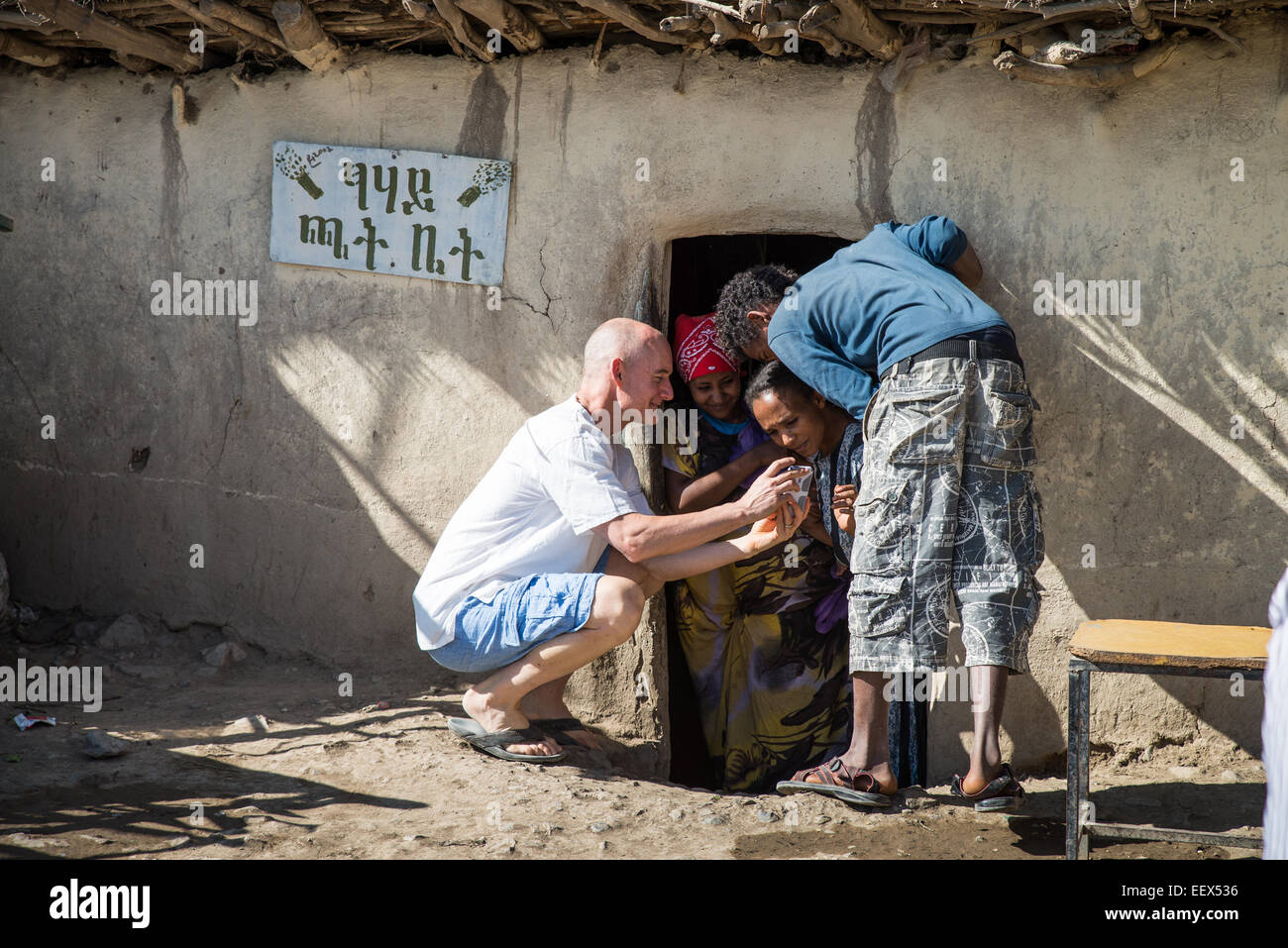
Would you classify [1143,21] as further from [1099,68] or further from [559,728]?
[559,728]

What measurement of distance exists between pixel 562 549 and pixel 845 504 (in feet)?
3.15

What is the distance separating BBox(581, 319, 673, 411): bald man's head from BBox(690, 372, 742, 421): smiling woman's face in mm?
360

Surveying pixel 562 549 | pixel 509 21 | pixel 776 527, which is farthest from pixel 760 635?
pixel 509 21

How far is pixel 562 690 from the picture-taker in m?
4.15

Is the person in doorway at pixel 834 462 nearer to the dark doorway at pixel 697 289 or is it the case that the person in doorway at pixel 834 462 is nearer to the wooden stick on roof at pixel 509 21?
the dark doorway at pixel 697 289

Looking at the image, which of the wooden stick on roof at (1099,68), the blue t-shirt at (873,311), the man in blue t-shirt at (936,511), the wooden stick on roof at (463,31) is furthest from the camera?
the wooden stick on roof at (463,31)

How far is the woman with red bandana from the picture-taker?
434 cm

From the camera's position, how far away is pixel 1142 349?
12.4ft

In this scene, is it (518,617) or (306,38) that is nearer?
(518,617)

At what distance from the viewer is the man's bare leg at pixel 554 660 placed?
367 centimetres

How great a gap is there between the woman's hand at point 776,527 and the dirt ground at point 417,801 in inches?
31.2

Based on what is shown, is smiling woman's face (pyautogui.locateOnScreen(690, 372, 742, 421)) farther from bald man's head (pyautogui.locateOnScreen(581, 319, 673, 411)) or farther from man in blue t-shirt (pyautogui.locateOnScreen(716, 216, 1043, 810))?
man in blue t-shirt (pyautogui.locateOnScreen(716, 216, 1043, 810))

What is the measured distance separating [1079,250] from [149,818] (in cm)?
335

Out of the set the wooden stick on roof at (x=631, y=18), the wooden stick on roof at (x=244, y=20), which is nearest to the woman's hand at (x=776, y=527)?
the wooden stick on roof at (x=631, y=18)
